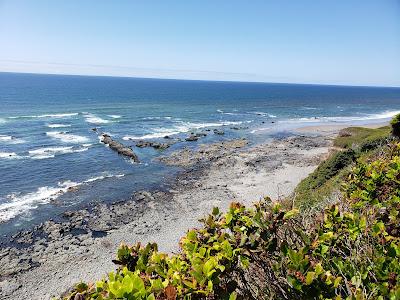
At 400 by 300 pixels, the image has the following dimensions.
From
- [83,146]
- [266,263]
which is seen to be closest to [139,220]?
[266,263]

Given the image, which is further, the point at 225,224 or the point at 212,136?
the point at 212,136

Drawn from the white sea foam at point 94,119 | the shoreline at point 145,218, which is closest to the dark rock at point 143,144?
the shoreline at point 145,218

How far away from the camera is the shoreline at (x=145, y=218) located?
2025 cm

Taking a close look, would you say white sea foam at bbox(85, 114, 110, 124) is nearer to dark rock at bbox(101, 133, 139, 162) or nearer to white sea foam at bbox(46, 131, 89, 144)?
white sea foam at bbox(46, 131, 89, 144)

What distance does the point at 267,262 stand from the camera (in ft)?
14.6

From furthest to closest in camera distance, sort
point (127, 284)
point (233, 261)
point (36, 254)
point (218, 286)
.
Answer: point (36, 254) < point (233, 261) < point (218, 286) < point (127, 284)

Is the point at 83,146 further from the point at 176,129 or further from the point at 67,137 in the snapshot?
the point at 176,129

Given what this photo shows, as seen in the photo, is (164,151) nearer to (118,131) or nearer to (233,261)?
(118,131)

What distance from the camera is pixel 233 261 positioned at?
409cm

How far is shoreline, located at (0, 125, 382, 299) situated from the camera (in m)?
20.2

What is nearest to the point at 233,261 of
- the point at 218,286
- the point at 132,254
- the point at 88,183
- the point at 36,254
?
the point at 218,286

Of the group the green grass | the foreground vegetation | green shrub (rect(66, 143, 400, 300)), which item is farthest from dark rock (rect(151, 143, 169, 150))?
green shrub (rect(66, 143, 400, 300))

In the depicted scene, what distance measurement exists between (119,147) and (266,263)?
44899 millimetres

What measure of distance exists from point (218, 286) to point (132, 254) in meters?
1.35
